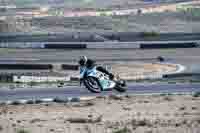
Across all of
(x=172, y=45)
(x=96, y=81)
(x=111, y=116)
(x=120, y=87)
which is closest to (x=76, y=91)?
(x=96, y=81)

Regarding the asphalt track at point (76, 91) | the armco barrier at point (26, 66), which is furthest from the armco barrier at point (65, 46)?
the asphalt track at point (76, 91)

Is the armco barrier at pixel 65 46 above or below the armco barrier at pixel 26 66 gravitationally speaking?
above

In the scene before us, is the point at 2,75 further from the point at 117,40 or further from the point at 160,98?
the point at 117,40

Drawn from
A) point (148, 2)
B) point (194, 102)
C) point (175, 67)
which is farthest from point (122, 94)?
point (148, 2)

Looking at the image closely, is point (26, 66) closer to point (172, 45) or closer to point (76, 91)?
point (172, 45)

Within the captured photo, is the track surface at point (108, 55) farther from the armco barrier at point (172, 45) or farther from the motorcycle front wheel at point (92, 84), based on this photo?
the motorcycle front wheel at point (92, 84)

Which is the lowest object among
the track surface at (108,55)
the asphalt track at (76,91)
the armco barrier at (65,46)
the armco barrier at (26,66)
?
the track surface at (108,55)

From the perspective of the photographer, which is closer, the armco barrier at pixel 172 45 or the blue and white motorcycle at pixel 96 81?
the blue and white motorcycle at pixel 96 81

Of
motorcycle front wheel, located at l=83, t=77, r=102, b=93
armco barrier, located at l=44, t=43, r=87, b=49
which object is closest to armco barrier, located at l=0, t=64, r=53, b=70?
armco barrier, located at l=44, t=43, r=87, b=49
